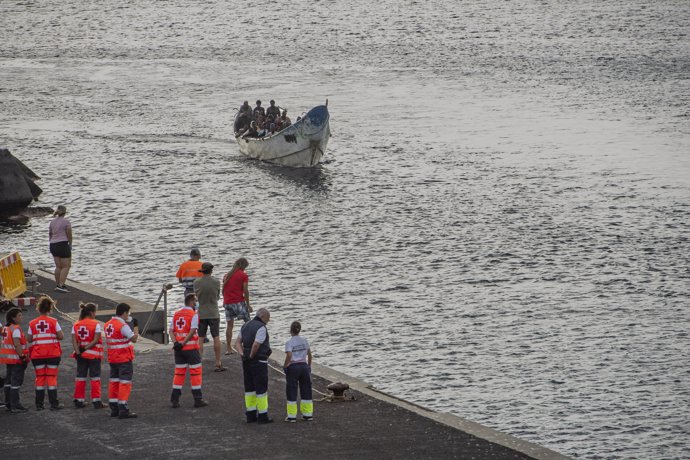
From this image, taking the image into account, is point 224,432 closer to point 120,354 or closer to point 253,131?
point 120,354

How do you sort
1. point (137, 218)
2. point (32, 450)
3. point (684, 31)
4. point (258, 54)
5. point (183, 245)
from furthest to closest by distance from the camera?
point (684, 31) → point (258, 54) → point (137, 218) → point (183, 245) → point (32, 450)

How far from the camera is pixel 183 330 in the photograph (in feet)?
56.5

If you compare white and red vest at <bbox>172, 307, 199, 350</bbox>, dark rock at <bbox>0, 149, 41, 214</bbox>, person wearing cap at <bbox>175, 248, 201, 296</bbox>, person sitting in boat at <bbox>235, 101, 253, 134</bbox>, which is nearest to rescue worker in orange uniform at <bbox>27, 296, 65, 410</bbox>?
white and red vest at <bbox>172, 307, 199, 350</bbox>

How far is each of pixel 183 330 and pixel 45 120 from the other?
5413 centimetres

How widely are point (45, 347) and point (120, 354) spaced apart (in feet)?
3.86

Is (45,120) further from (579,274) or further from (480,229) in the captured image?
(579,274)

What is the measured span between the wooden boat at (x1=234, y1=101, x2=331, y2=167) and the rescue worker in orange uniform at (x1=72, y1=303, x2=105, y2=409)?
37228 mm

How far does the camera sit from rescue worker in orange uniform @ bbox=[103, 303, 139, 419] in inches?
658

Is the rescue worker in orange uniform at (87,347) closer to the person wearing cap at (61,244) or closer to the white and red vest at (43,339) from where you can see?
the white and red vest at (43,339)

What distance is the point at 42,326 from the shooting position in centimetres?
1709

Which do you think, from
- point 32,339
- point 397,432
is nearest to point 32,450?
point 32,339

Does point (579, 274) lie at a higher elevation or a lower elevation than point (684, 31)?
lower

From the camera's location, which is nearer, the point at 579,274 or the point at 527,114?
the point at 579,274

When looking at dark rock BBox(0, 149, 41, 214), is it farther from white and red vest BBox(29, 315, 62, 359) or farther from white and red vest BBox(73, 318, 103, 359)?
white and red vest BBox(73, 318, 103, 359)
